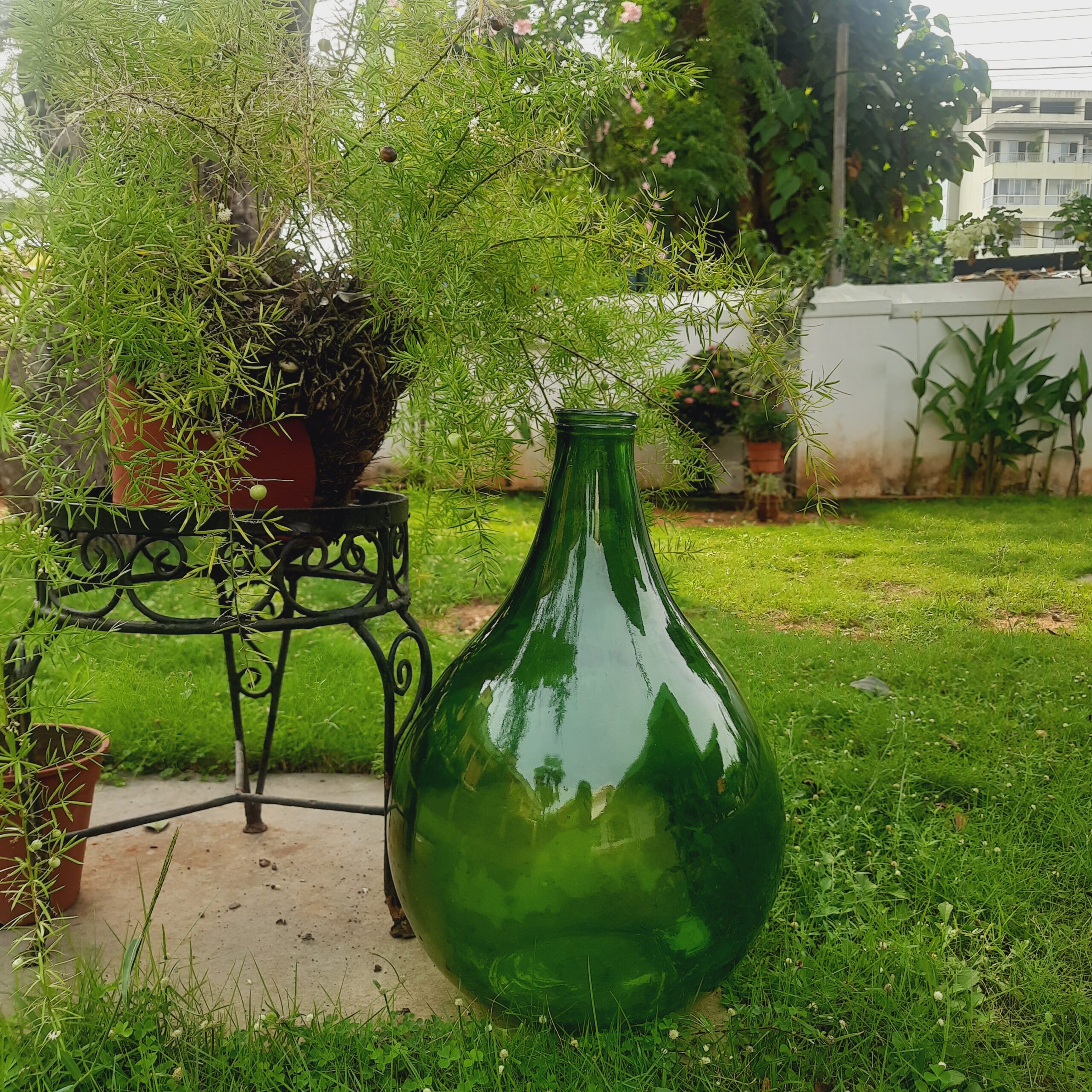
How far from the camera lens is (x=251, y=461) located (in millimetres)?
1441

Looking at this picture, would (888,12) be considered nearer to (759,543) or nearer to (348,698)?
(759,543)

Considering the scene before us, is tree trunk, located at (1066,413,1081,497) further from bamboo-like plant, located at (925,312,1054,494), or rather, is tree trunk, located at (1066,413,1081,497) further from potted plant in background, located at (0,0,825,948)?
potted plant in background, located at (0,0,825,948)

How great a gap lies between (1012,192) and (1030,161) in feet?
1.33

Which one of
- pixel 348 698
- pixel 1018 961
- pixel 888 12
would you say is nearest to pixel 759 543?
pixel 348 698

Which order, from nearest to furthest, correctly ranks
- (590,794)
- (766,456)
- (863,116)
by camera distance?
(590,794)
(766,456)
(863,116)

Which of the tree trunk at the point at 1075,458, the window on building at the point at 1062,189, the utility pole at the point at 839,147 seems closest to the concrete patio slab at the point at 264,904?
the tree trunk at the point at 1075,458

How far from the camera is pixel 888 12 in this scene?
26.1ft

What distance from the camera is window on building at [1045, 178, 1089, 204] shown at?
6.91m

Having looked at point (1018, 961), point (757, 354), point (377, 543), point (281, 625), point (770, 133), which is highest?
point (770, 133)

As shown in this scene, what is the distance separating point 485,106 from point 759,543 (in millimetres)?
4250

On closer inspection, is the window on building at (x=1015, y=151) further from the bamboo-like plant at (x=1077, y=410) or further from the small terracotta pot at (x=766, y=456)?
the small terracotta pot at (x=766, y=456)

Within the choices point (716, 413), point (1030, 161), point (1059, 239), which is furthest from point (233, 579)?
point (1030, 161)

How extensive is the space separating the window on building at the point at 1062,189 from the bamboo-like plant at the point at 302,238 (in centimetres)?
677

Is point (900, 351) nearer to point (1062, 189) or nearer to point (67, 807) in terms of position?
point (1062, 189)
